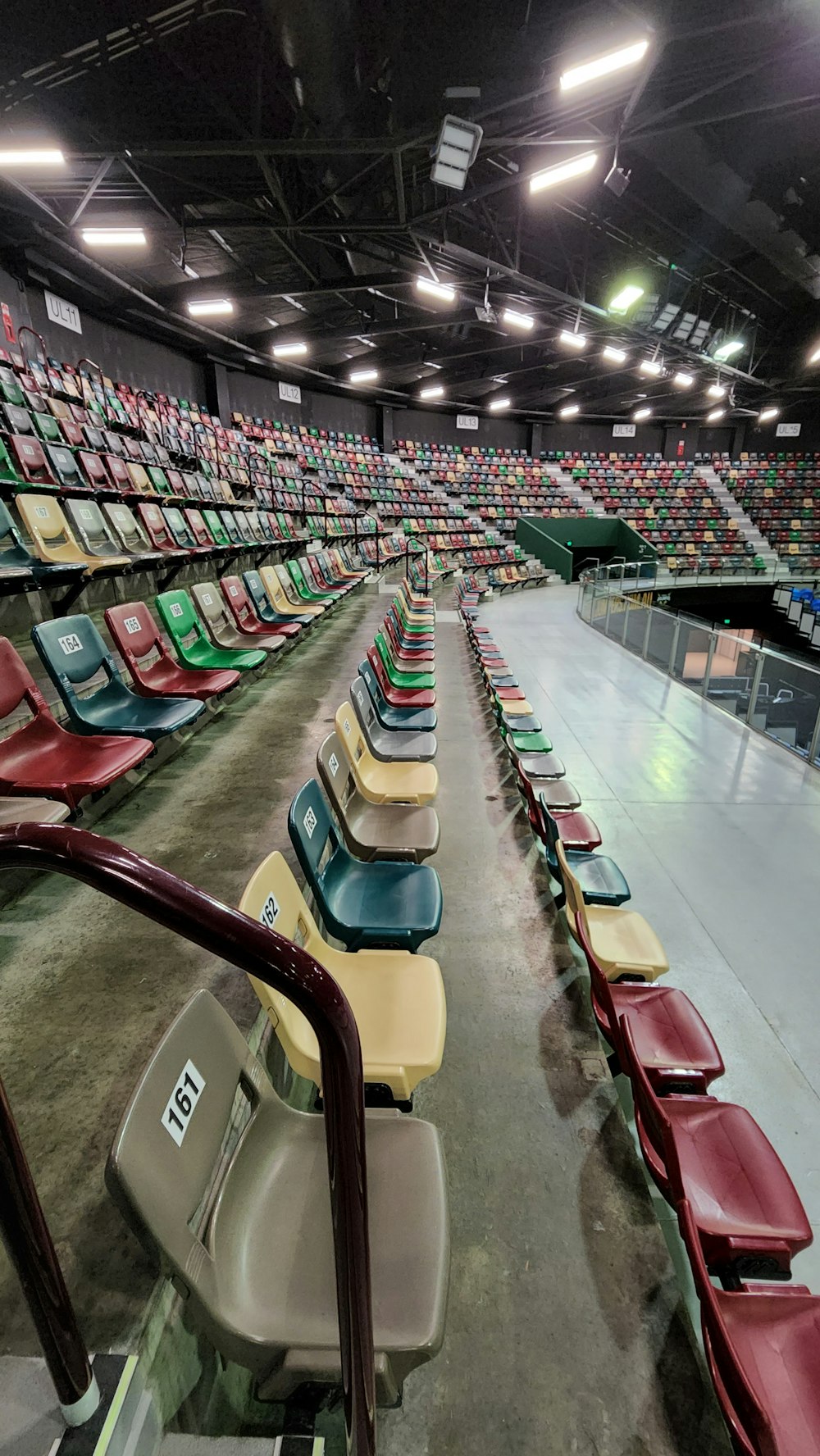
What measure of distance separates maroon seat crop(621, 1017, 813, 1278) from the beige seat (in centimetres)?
325

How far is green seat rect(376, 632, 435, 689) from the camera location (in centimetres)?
433

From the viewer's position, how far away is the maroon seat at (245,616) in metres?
4.24

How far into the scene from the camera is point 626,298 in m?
11.0

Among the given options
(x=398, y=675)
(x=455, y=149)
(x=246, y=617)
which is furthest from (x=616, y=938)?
(x=455, y=149)

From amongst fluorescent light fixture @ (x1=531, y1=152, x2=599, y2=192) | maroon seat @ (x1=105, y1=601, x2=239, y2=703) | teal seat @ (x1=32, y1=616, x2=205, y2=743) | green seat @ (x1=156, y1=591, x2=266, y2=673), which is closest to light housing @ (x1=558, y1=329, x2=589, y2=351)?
fluorescent light fixture @ (x1=531, y1=152, x2=599, y2=192)

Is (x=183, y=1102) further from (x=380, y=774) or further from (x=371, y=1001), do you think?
(x=380, y=774)

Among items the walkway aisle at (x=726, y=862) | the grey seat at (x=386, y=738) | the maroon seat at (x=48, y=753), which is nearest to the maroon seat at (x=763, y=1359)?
the walkway aisle at (x=726, y=862)

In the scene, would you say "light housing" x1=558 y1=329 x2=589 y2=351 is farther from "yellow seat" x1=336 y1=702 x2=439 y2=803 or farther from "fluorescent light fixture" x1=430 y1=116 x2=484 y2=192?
"yellow seat" x1=336 y1=702 x2=439 y2=803

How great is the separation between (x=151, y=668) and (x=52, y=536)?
116 centimetres

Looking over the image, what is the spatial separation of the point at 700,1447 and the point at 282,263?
40.9ft

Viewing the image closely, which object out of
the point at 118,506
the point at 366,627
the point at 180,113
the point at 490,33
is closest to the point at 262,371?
the point at 180,113

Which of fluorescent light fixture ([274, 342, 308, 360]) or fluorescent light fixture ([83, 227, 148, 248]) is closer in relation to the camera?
fluorescent light fixture ([83, 227, 148, 248])

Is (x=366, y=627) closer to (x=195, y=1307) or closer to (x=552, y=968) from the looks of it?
(x=552, y=968)

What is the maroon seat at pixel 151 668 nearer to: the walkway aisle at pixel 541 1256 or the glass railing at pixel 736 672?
the walkway aisle at pixel 541 1256
